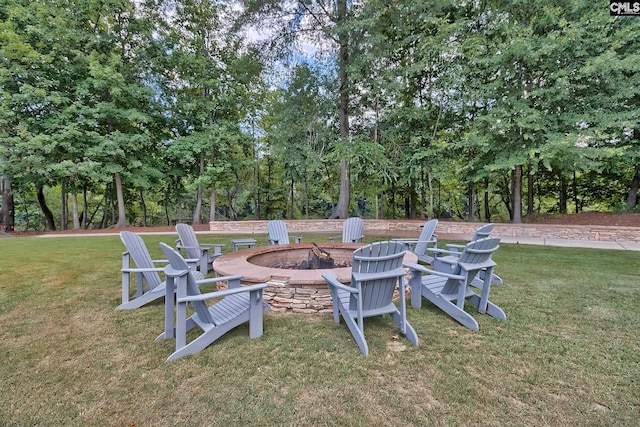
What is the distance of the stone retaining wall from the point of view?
7772 millimetres

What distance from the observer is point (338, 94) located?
11.2 meters

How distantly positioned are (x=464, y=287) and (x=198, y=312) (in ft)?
8.42

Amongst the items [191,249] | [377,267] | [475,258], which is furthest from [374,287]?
[191,249]

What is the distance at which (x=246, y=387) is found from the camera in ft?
6.26

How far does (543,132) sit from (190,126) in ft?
48.4

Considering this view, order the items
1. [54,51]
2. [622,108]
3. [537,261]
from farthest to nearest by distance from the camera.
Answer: [54,51], [622,108], [537,261]

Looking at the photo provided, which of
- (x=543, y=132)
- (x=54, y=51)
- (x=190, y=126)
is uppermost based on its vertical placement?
(x=54, y=51)

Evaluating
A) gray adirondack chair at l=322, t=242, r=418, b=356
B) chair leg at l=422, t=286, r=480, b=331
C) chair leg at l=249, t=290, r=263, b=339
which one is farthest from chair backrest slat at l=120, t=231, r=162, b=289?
chair leg at l=422, t=286, r=480, b=331

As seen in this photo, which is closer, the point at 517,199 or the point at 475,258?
the point at 475,258

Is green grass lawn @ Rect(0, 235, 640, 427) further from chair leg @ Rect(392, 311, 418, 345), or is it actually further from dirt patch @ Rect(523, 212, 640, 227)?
dirt patch @ Rect(523, 212, 640, 227)

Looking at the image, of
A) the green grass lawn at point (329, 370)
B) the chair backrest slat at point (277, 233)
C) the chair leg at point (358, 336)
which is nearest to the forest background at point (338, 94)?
the chair backrest slat at point (277, 233)

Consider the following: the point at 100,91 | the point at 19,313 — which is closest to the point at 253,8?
the point at 100,91

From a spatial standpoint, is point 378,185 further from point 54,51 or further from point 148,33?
point 54,51

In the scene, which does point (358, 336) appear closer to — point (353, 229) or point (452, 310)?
point (452, 310)
